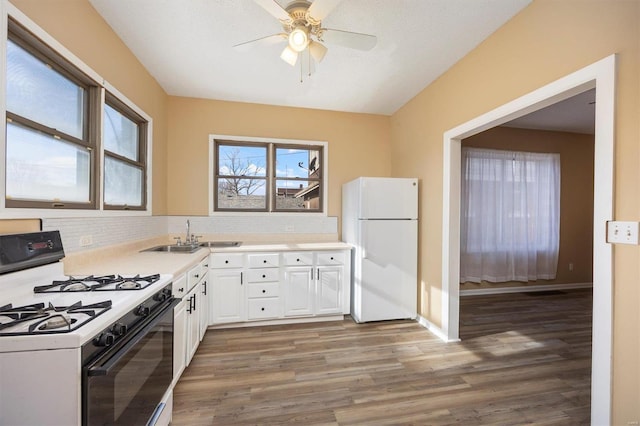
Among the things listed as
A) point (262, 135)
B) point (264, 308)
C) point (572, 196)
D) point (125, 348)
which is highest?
point (262, 135)

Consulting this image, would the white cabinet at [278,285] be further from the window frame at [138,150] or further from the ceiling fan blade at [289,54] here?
the ceiling fan blade at [289,54]

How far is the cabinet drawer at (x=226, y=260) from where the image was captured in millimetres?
2831

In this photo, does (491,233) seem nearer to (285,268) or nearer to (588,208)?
(588,208)

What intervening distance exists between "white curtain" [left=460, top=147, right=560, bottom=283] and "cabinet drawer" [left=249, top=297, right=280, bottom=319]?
295 cm

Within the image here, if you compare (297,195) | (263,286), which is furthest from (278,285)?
(297,195)

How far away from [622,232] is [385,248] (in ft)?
6.40

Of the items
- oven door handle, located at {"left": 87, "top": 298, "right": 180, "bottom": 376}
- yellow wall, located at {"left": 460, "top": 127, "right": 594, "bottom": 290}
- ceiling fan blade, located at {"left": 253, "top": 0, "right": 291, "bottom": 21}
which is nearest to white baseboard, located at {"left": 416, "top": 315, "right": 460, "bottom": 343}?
yellow wall, located at {"left": 460, "top": 127, "right": 594, "bottom": 290}

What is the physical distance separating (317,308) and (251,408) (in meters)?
1.41

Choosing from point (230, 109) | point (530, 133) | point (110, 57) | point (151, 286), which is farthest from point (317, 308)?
point (530, 133)

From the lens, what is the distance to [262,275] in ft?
9.72

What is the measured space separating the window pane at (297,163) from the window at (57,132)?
1.79m

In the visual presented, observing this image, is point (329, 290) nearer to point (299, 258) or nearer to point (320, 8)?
point (299, 258)

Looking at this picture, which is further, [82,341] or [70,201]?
[70,201]

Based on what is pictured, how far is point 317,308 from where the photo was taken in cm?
311
